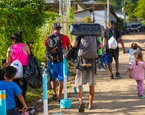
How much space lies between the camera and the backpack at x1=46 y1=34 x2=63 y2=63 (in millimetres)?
8039

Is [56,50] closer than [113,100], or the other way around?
[56,50]

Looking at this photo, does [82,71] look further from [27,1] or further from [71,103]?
[27,1]

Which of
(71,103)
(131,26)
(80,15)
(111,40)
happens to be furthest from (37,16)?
(131,26)

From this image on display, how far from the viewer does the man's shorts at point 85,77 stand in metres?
7.41

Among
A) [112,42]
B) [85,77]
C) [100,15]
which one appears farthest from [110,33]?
[100,15]

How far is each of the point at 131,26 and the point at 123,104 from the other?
5955 centimetres

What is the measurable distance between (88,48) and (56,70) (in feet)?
4.45

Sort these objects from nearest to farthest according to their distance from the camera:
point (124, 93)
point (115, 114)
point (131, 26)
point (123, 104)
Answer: point (115, 114) < point (123, 104) < point (124, 93) < point (131, 26)

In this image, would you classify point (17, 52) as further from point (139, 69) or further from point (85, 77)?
point (139, 69)

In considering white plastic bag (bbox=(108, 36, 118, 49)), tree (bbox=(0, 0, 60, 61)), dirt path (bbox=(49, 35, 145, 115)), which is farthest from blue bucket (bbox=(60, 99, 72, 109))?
white plastic bag (bbox=(108, 36, 118, 49))

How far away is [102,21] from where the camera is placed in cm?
4547

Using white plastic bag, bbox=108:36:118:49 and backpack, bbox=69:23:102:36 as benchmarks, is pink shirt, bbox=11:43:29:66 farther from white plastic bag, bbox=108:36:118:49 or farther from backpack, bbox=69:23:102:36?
white plastic bag, bbox=108:36:118:49

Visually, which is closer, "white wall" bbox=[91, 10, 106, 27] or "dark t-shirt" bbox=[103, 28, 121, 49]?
"dark t-shirt" bbox=[103, 28, 121, 49]

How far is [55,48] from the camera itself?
8.07 m
